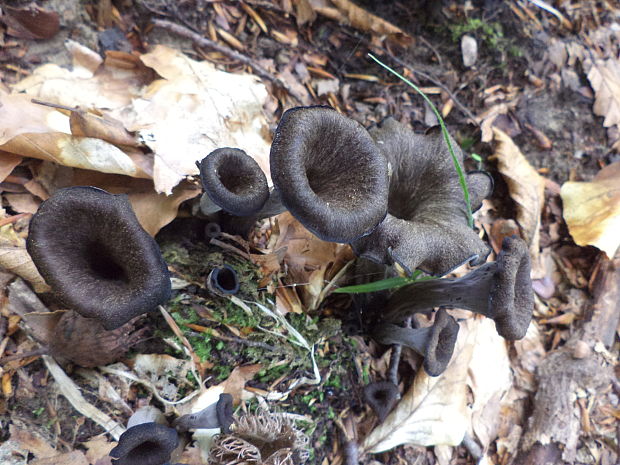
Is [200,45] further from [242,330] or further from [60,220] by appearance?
[242,330]

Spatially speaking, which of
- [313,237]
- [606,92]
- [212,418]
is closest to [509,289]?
[313,237]

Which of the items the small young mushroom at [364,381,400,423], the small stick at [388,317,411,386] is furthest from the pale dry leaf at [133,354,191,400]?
the small stick at [388,317,411,386]

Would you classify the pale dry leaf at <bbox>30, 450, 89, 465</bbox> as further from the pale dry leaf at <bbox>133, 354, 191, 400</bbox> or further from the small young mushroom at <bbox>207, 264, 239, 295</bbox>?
the small young mushroom at <bbox>207, 264, 239, 295</bbox>

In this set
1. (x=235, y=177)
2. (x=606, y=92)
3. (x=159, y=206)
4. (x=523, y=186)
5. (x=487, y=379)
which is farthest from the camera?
(x=606, y=92)

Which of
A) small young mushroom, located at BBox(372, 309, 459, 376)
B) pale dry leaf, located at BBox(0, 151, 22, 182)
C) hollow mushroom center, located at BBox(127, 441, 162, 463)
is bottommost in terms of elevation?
hollow mushroom center, located at BBox(127, 441, 162, 463)

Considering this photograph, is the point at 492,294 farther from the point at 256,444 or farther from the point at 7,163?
the point at 7,163

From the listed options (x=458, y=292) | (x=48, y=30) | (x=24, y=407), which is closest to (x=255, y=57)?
(x=48, y=30)

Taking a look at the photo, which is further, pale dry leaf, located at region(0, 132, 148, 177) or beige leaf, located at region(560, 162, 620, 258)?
beige leaf, located at region(560, 162, 620, 258)
